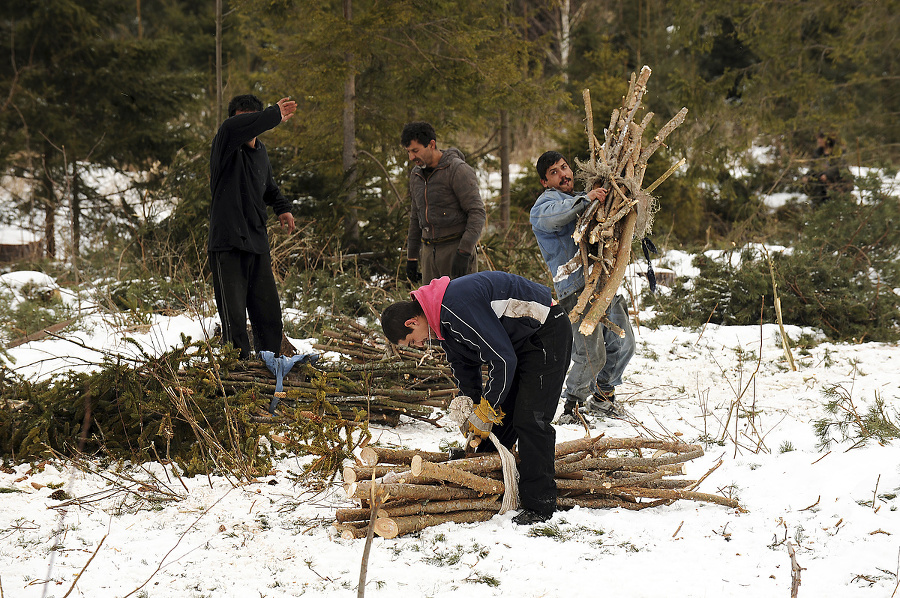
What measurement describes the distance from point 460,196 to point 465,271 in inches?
22.8

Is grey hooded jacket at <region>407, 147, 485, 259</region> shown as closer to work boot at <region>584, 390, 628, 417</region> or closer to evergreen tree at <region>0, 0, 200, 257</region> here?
work boot at <region>584, 390, 628, 417</region>

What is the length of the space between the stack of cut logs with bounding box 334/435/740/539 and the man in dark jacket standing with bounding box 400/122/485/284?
2.16m

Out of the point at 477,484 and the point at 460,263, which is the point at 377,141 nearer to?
the point at 460,263

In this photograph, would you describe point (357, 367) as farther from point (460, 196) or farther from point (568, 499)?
point (568, 499)

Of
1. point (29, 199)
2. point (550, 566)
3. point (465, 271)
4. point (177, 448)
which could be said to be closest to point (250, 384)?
point (177, 448)

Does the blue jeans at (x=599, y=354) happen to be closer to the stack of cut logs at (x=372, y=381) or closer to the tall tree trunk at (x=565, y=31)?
the stack of cut logs at (x=372, y=381)

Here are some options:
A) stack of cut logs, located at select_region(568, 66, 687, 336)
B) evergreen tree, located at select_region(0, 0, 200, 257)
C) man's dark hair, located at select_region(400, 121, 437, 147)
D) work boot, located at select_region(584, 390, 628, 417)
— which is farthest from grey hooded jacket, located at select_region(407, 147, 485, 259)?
evergreen tree, located at select_region(0, 0, 200, 257)

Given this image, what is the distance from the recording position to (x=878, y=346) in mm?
6707

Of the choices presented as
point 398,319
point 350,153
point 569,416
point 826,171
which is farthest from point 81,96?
point 826,171

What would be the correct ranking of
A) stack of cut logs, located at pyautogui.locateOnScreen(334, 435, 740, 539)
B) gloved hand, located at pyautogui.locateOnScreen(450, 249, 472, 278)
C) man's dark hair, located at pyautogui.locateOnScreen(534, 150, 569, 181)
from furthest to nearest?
gloved hand, located at pyautogui.locateOnScreen(450, 249, 472, 278), man's dark hair, located at pyautogui.locateOnScreen(534, 150, 569, 181), stack of cut logs, located at pyautogui.locateOnScreen(334, 435, 740, 539)

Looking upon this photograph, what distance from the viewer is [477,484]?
3.17 metres

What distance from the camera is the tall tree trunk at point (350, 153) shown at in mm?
8383

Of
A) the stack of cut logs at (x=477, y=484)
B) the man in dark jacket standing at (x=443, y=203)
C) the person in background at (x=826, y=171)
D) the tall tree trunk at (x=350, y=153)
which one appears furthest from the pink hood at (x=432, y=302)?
the person in background at (x=826, y=171)

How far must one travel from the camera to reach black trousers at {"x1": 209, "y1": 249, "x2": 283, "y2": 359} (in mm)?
4719
